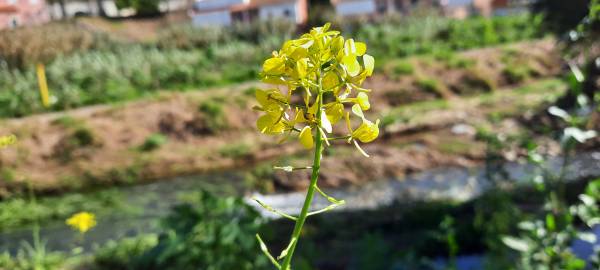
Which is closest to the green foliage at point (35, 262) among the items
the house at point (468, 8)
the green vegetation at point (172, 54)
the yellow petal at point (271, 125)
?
the yellow petal at point (271, 125)

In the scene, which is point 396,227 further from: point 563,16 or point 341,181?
point 563,16

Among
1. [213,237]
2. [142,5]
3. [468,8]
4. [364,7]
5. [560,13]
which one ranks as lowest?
[468,8]

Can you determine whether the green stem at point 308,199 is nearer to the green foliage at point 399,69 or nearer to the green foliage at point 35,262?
the green foliage at point 35,262

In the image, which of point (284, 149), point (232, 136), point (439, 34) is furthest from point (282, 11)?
point (284, 149)

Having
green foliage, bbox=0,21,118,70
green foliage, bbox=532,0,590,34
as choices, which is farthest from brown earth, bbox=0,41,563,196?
green foliage, bbox=0,21,118,70

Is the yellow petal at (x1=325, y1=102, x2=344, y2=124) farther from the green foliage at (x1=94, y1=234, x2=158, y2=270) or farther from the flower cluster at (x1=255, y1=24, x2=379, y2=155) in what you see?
the green foliage at (x1=94, y1=234, x2=158, y2=270)

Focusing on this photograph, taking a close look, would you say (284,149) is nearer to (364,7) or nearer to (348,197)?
(348,197)
